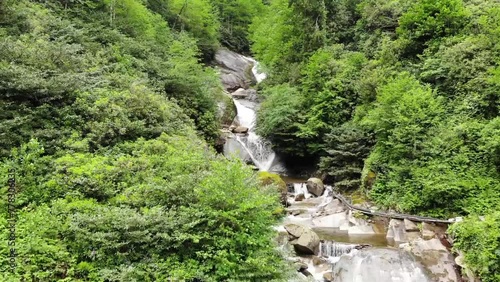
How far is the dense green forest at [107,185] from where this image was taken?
7.07 m

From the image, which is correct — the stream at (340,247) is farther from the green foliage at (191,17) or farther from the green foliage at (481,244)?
the green foliage at (191,17)

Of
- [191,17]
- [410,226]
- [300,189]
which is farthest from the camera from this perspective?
[191,17]

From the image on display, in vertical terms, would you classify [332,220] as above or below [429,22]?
below

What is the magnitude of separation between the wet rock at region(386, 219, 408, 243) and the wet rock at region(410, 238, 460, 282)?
743mm

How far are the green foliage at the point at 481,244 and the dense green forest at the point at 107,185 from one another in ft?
20.0

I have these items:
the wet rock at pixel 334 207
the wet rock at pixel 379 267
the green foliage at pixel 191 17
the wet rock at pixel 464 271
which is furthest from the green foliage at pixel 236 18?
the wet rock at pixel 464 271

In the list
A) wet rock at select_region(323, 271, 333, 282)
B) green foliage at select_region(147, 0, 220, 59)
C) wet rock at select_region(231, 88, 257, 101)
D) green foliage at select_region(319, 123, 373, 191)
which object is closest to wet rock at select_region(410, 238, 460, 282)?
wet rock at select_region(323, 271, 333, 282)

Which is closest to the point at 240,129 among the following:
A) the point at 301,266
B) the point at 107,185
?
the point at 301,266

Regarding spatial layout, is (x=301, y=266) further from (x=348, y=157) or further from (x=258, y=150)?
(x=258, y=150)

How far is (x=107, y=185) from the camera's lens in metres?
8.77

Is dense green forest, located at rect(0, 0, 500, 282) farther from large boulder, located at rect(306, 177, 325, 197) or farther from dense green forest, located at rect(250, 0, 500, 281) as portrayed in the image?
large boulder, located at rect(306, 177, 325, 197)

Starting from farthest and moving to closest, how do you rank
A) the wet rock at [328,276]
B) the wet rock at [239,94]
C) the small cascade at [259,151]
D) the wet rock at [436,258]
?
the wet rock at [239,94] → the small cascade at [259,151] → the wet rock at [328,276] → the wet rock at [436,258]

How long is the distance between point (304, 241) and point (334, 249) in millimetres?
1186

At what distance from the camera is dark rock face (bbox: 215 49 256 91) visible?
119 feet
